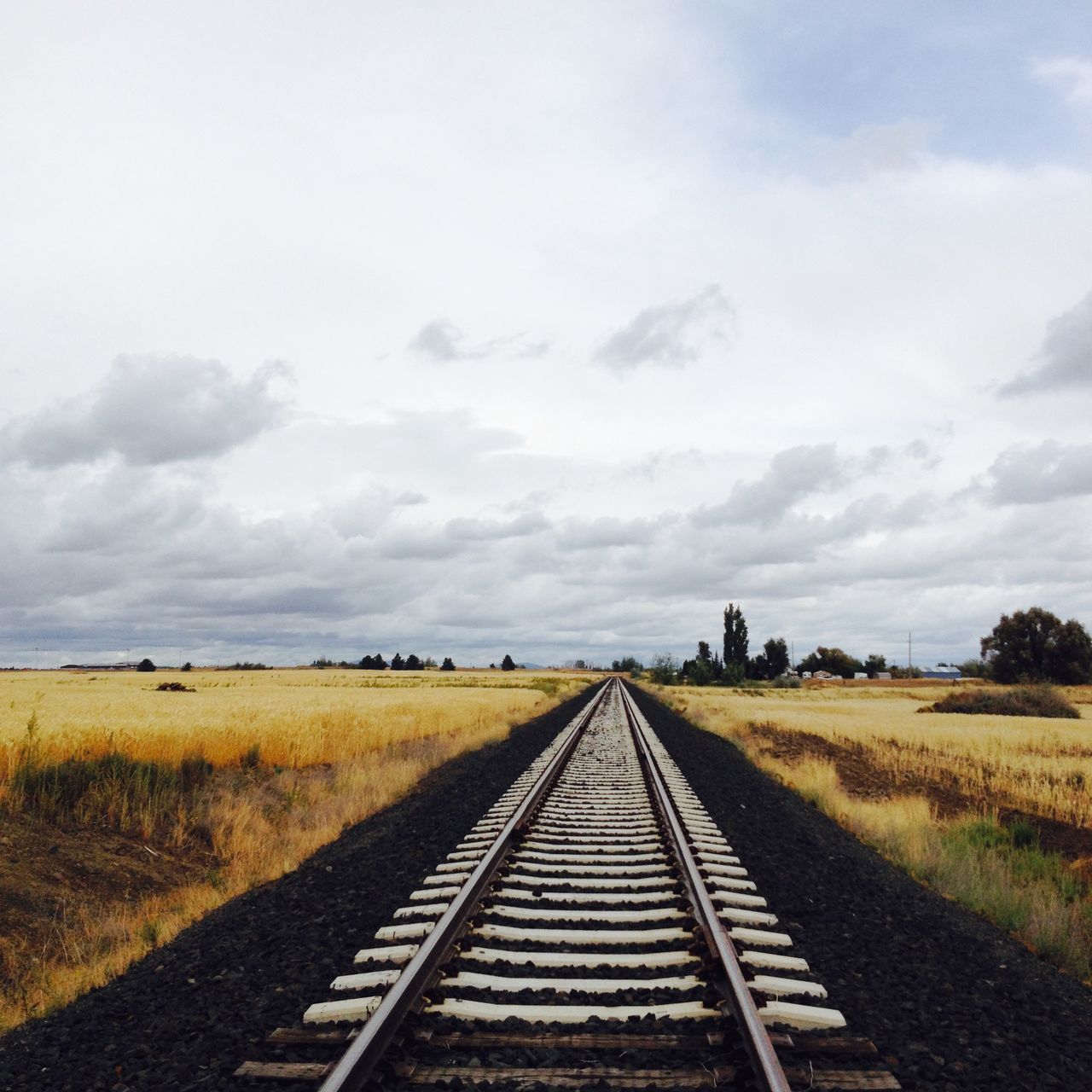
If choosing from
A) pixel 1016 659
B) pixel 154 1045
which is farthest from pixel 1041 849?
pixel 1016 659

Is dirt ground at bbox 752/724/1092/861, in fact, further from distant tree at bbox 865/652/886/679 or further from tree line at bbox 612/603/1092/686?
distant tree at bbox 865/652/886/679

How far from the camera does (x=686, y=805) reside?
33.7ft

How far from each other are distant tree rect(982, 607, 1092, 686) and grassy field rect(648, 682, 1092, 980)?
6778 cm

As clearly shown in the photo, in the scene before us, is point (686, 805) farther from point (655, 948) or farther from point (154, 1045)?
point (154, 1045)

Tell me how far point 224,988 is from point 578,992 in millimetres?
2044

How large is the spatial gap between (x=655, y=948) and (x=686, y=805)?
5497mm

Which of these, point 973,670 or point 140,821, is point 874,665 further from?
point 140,821

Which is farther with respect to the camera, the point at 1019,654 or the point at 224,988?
the point at 1019,654

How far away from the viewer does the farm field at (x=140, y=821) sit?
591cm

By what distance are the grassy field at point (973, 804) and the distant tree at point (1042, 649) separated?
6778cm

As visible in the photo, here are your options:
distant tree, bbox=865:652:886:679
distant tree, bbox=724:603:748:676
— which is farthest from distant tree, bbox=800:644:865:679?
distant tree, bbox=724:603:748:676

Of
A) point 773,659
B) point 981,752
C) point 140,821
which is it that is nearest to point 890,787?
point 981,752

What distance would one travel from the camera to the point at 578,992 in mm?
4188

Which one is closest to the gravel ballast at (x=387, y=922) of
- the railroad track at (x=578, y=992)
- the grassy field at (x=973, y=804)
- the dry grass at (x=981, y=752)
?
the railroad track at (x=578, y=992)
